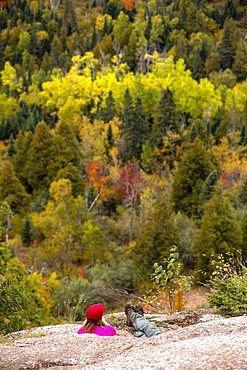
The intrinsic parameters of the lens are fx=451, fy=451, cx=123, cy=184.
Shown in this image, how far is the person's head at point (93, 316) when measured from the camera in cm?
623

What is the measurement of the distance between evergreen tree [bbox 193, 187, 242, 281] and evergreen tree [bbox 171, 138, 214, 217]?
359 inches

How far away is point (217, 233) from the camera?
25453mm

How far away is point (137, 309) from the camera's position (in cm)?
670

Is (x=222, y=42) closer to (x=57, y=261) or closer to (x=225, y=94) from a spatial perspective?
(x=225, y=94)

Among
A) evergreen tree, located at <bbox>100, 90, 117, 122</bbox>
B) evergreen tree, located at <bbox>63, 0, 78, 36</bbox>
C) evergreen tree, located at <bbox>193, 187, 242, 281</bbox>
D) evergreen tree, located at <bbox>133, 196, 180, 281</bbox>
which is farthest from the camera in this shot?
evergreen tree, located at <bbox>63, 0, 78, 36</bbox>

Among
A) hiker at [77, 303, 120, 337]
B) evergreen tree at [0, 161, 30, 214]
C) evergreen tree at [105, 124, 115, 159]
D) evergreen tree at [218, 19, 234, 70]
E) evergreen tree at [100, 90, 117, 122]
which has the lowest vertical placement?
evergreen tree at [0, 161, 30, 214]

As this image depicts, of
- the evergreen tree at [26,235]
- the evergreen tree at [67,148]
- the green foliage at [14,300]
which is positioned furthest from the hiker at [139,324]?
the evergreen tree at [67,148]

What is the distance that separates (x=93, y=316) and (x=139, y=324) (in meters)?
0.65

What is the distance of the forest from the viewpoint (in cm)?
2512

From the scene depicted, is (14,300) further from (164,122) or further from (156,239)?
(164,122)

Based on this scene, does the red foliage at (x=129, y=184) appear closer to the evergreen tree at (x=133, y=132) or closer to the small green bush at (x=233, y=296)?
the evergreen tree at (x=133, y=132)

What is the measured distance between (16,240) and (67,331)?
29083mm

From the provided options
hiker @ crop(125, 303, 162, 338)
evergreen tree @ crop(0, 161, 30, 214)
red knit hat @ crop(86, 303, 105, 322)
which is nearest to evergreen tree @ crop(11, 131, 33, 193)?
evergreen tree @ crop(0, 161, 30, 214)

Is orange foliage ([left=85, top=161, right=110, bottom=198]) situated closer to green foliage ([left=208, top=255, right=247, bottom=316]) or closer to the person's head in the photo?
green foliage ([left=208, top=255, right=247, bottom=316])
